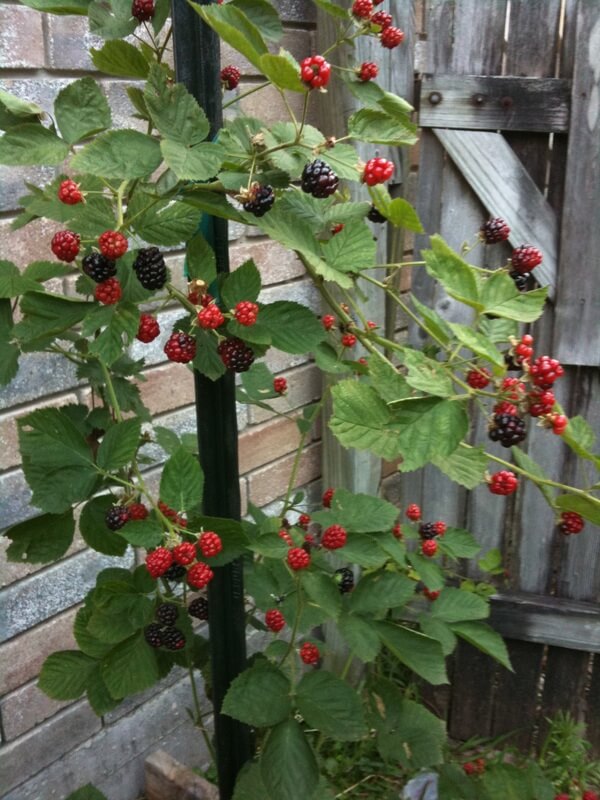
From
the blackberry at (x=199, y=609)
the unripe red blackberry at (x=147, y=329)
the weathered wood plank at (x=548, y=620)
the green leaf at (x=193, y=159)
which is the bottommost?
the weathered wood plank at (x=548, y=620)

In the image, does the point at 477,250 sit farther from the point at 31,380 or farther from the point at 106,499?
the point at 106,499

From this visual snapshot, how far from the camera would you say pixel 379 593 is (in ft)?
3.96

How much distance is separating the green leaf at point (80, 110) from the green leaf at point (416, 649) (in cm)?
80

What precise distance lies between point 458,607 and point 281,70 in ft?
3.92

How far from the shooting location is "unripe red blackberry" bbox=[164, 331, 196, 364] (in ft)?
2.64

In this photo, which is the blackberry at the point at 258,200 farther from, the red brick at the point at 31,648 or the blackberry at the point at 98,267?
the red brick at the point at 31,648

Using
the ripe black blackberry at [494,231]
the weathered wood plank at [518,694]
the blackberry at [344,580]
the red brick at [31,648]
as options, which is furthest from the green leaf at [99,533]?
the weathered wood plank at [518,694]

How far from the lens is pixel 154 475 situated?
1695mm

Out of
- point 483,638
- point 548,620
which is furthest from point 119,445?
point 548,620

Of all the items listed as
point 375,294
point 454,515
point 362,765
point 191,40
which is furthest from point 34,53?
point 362,765

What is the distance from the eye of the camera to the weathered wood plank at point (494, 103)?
6.00 feet

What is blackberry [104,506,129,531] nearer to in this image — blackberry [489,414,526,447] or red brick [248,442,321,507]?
blackberry [489,414,526,447]

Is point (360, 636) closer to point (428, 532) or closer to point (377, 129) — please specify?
point (428, 532)

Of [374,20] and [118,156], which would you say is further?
[374,20]
